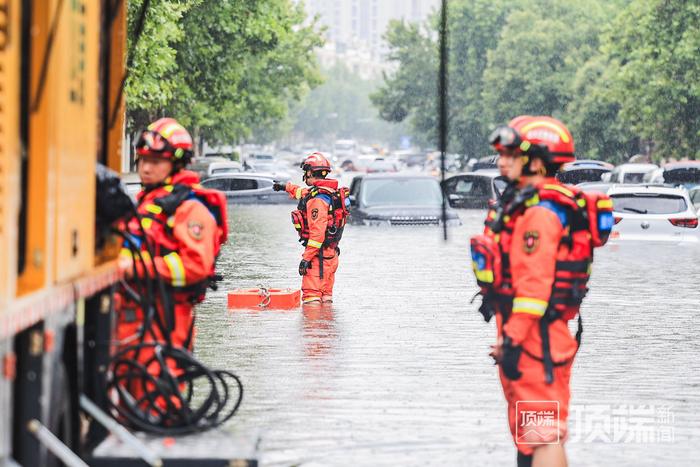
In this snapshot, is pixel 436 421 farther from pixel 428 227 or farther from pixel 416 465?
pixel 428 227

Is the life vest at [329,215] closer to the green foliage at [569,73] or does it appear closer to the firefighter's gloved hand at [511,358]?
the firefighter's gloved hand at [511,358]

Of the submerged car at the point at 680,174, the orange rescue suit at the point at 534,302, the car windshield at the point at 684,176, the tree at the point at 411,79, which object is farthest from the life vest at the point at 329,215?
the tree at the point at 411,79

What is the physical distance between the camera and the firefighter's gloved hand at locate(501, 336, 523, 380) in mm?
6551

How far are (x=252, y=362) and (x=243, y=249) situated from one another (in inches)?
605

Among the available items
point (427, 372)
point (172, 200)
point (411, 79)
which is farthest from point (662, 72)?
point (172, 200)

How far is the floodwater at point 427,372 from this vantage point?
863 cm

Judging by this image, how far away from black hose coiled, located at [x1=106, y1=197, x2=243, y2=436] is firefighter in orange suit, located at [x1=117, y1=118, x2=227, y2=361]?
0.01 metres

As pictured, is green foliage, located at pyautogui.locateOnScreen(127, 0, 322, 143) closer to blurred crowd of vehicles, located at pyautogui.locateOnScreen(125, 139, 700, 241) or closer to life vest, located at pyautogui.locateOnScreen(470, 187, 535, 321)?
blurred crowd of vehicles, located at pyautogui.locateOnScreen(125, 139, 700, 241)

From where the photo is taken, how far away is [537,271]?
6.52m

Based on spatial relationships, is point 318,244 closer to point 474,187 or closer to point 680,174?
point 474,187

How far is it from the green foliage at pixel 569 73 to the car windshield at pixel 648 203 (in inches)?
1004

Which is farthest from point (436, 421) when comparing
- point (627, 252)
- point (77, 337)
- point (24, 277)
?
point (627, 252)

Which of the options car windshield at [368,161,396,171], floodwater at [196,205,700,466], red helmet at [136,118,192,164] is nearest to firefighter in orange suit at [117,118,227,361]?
red helmet at [136,118,192,164]

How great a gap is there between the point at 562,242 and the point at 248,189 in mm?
41629
